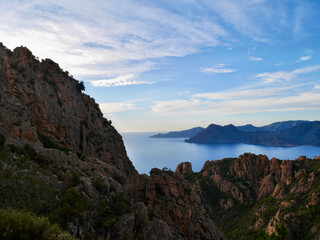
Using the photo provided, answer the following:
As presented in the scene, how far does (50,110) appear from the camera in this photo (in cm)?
4625

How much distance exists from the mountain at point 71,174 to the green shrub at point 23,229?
8 centimetres

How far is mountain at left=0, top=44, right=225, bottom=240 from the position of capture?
638 inches

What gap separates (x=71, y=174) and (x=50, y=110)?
29.8 m

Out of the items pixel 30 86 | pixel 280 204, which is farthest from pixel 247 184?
pixel 30 86

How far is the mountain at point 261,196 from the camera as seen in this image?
5428cm

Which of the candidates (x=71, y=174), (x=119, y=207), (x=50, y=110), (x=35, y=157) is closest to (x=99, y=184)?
(x=71, y=174)

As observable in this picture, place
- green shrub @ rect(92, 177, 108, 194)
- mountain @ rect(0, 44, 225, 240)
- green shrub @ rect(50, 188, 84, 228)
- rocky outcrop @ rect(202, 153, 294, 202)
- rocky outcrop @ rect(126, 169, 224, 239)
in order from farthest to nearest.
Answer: rocky outcrop @ rect(202, 153, 294, 202) → rocky outcrop @ rect(126, 169, 224, 239) → green shrub @ rect(92, 177, 108, 194) → mountain @ rect(0, 44, 225, 240) → green shrub @ rect(50, 188, 84, 228)

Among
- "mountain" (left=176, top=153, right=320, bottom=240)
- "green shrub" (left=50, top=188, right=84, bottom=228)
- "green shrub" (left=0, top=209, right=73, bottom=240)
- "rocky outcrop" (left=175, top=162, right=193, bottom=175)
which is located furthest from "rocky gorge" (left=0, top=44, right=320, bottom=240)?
"rocky outcrop" (left=175, top=162, right=193, bottom=175)

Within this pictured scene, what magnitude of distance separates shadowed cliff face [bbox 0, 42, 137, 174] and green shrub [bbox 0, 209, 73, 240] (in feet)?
77.5

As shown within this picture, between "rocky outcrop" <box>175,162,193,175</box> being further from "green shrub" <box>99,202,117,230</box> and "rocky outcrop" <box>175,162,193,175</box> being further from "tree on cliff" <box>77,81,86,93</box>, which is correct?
"green shrub" <box>99,202,117,230</box>

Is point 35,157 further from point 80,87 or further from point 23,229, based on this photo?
point 80,87

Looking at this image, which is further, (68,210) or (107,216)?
(107,216)

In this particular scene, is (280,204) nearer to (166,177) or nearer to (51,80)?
(166,177)

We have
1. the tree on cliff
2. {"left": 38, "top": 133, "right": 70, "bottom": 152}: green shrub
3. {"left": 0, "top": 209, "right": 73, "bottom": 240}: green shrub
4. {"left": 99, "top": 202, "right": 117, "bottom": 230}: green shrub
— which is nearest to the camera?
{"left": 0, "top": 209, "right": 73, "bottom": 240}: green shrub
